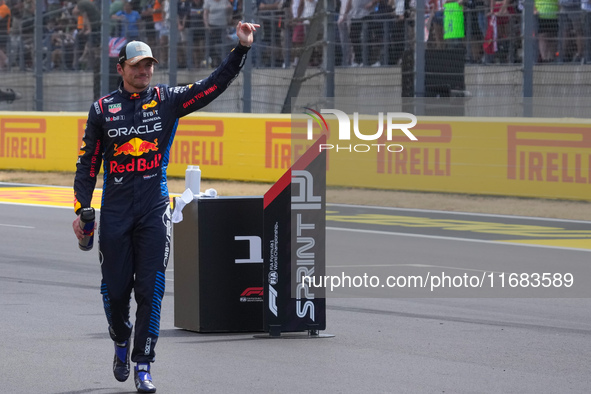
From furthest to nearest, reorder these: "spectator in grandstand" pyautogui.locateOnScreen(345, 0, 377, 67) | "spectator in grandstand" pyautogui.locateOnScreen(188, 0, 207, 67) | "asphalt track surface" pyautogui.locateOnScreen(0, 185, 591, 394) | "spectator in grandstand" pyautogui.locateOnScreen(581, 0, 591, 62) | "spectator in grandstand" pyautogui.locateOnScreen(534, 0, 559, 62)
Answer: "spectator in grandstand" pyautogui.locateOnScreen(188, 0, 207, 67), "spectator in grandstand" pyautogui.locateOnScreen(345, 0, 377, 67), "spectator in grandstand" pyautogui.locateOnScreen(534, 0, 559, 62), "spectator in grandstand" pyautogui.locateOnScreen(581, 0, 591, 62), "asphalt track surface" pyautogui.locateOnScreen(0, 185, 591, 394)

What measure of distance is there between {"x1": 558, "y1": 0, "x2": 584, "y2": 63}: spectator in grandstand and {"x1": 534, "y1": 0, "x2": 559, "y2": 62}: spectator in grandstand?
153 millimetres

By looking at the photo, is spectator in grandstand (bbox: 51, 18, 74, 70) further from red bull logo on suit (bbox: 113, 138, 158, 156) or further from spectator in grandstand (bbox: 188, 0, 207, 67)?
red bull logo on suit (bbox: 113, 138, 158, 156)

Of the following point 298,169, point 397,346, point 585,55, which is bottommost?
point 397,346

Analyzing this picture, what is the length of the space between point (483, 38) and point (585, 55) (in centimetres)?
174

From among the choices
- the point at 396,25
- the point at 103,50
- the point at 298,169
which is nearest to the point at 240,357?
the point at 298,169

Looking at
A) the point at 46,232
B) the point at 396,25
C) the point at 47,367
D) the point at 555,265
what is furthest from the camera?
the point at 396,25

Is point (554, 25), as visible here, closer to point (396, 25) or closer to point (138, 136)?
point (396, 25)

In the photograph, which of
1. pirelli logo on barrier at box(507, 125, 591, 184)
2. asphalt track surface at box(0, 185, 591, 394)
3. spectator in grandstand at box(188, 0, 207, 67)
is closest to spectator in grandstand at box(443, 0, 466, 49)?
pirelli logo on barrier at box(507, 125, 591, 184)

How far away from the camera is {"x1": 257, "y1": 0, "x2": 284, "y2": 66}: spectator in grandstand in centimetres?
1994

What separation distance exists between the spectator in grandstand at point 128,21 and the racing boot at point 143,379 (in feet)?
56.4

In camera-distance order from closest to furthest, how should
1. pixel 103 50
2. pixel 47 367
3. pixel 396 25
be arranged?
1. pixel 47 367
2. pixel 396 25
3. pixel 103 50

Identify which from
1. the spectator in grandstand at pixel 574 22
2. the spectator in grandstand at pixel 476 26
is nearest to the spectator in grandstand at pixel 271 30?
the spectator in grandstand at pixel 476 26

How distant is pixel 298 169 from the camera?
22.1ft

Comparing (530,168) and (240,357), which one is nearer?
(240,357)
